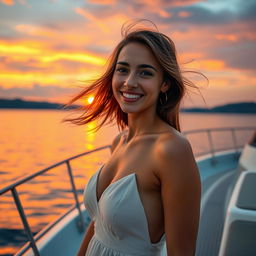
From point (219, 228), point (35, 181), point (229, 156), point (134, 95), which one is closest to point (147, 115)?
point (134, 95)

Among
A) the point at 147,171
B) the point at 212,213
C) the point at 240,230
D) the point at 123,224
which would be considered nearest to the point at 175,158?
the point at 147,171

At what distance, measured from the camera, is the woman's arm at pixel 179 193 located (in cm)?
117

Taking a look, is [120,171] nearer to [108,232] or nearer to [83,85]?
[108,232]

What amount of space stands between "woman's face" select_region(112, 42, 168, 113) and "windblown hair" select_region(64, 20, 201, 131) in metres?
0.03

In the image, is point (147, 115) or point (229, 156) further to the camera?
point (229, 156)

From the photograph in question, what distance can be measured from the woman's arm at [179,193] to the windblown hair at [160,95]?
33 centimetres

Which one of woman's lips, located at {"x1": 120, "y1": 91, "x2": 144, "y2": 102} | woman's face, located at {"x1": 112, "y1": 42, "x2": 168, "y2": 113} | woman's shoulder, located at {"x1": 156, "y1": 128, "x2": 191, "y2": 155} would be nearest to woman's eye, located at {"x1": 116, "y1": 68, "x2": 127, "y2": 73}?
woman's face, located at {"x1": 112, "y1": 42, "x2": 168, "y2": 113}

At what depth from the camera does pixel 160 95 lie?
154 cm

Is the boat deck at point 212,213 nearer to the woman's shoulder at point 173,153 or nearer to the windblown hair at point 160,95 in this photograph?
the windblown hair at point 160,95

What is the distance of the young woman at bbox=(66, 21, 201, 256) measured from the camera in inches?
46.9

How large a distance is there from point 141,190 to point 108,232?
25 centimetres

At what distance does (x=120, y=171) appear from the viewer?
1457 mm

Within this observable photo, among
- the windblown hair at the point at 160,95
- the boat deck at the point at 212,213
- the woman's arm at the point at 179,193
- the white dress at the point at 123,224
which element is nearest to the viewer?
the woman's arm at the point at 179,193

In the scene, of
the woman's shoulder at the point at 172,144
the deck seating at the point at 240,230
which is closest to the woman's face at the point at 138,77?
the woman's shoulder at the point at 172,144
